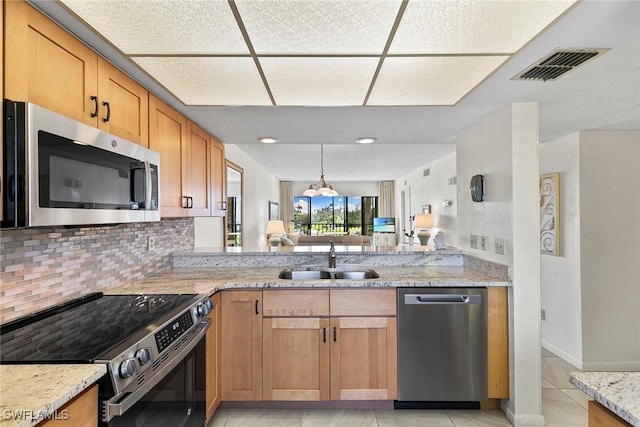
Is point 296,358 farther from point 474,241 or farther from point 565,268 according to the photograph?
point 565,268

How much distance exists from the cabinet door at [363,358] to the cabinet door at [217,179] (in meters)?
1.62

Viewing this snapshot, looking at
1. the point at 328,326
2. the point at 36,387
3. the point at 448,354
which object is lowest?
the point at 448,354

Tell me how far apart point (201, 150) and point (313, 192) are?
16.6 feet

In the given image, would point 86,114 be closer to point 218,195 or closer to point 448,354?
point 218,195

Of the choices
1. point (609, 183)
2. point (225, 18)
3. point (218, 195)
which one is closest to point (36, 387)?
point (225, 18)

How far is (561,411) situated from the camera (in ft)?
7.82

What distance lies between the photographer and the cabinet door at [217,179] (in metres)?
3.12

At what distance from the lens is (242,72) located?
5.90ft

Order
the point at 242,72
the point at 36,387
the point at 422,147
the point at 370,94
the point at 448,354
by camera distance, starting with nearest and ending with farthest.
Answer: the point at 36,387, the point at 242,72, the point at 370,94, the point at 448,354, the point at 422,147

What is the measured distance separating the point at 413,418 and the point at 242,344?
127 cm

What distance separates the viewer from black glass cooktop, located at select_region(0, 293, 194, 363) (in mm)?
1149

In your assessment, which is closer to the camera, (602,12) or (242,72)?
(602,12)

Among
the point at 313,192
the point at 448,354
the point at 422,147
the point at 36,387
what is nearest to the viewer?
the point at 36,387

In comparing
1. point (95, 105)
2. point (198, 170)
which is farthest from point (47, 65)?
point (198, 170)
